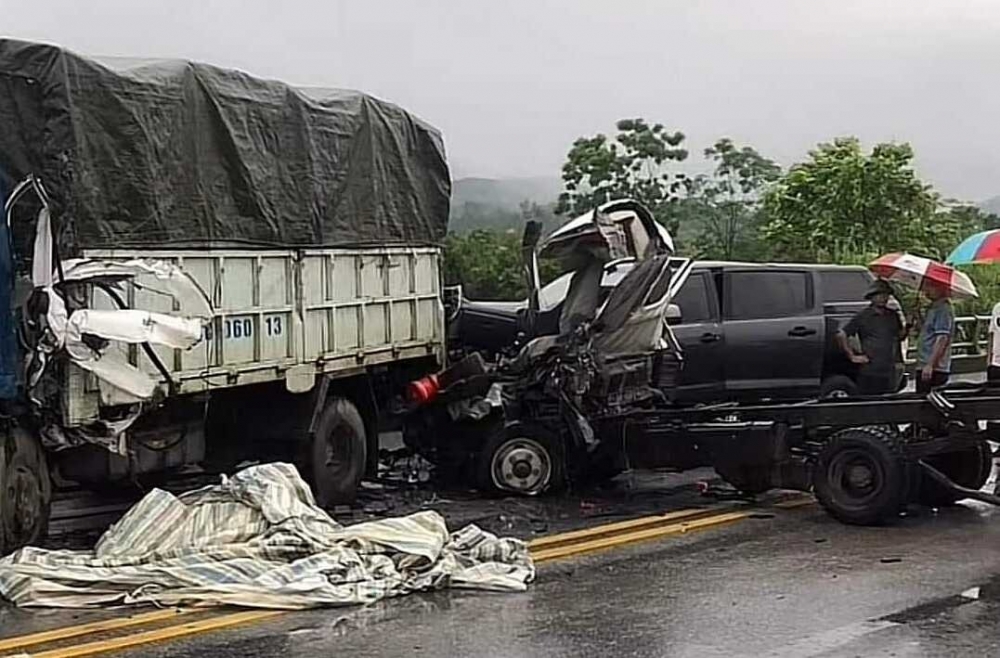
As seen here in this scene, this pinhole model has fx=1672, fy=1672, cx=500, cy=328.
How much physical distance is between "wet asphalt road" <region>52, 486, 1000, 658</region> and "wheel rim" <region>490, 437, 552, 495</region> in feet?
7.23

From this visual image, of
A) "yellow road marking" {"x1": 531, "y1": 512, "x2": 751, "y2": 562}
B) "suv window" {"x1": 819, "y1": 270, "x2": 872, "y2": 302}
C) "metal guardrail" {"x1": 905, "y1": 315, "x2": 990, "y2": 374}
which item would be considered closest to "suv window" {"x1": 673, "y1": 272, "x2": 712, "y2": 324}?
"suv window" {"x1": 819, "y1": 270, "x2": 872, "y2": 302}

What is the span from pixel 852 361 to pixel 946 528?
360 centimetres

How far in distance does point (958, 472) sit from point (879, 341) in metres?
2.26

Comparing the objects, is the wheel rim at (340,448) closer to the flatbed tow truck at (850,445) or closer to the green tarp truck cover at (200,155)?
the green tarp truck cover at (200,155)

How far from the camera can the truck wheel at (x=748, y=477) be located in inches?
488

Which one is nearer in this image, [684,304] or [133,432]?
[133,432]

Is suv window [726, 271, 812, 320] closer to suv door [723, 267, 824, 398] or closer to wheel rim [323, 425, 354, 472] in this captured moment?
suv door [723, 267, 824, 398]

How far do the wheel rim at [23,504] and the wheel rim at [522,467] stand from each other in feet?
13.0

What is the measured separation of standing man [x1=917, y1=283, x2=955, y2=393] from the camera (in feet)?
42.2

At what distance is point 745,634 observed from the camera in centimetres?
827

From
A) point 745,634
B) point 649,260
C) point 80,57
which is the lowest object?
point 745,634

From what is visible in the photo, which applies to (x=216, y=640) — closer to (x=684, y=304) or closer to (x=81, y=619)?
(x=81, y=619)

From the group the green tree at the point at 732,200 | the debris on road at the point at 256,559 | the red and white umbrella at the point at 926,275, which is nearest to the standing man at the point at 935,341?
the red and white umbrella at the point at 926,275

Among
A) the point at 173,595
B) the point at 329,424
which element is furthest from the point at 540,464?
the point at 173,595
